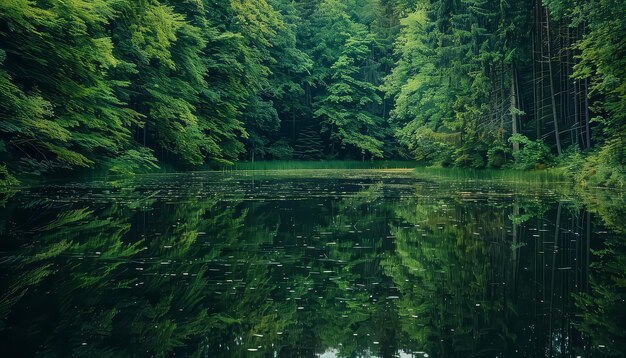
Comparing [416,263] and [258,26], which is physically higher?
[258,26]

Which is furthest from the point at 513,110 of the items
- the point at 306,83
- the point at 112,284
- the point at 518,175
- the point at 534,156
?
the point at 306,83

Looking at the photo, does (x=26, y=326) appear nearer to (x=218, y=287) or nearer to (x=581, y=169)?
(x=218, y=287)

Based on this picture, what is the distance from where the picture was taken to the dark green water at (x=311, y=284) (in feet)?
17.6

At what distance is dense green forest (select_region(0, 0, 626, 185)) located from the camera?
71.3 feet

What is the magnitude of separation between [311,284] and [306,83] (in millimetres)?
60912

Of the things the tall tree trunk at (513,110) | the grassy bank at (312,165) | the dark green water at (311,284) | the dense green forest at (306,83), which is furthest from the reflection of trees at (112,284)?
the grassy bank at (312,165)

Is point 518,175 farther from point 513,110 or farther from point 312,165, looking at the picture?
point 312,165

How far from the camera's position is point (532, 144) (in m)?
33.3

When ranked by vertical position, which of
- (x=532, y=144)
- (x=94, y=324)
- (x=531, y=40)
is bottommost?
(x=94, y=324)

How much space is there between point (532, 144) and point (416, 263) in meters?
26.1

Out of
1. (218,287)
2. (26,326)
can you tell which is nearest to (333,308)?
(218,287)

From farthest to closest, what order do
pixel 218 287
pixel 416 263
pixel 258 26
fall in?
pixel 258 26 → pixel 416 263 → pixel 218 287

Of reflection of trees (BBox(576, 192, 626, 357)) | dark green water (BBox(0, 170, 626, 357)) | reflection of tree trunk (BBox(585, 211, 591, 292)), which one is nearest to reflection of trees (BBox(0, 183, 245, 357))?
dark green water (BBox(0, 170, 626, 357))

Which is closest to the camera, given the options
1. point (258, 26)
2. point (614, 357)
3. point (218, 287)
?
point (614, 357)
